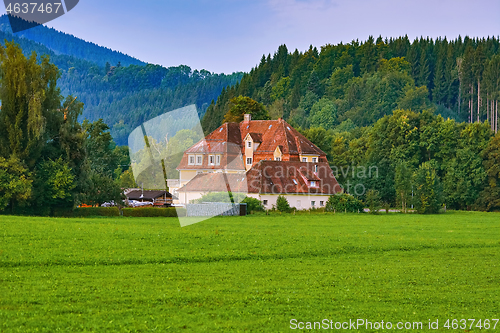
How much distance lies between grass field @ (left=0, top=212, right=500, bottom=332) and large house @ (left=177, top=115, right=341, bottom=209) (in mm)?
35729

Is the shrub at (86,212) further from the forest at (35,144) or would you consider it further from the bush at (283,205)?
the bush at (283,205)

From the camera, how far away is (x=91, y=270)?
23875 millimetres

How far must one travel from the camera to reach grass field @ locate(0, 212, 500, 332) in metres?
16.8

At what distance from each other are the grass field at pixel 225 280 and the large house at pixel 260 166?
35729 millimetres

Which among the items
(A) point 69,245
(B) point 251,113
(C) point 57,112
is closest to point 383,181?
(B) point 251,113

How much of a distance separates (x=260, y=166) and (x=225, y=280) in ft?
177

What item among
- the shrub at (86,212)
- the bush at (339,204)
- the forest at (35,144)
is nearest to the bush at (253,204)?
the bush at (339,204)

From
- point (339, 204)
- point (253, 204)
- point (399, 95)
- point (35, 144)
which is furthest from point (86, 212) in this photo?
point (399, 95)

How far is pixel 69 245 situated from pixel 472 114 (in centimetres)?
16523

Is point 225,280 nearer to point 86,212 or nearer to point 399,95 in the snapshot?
point 86,212

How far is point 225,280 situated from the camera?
22.7 m

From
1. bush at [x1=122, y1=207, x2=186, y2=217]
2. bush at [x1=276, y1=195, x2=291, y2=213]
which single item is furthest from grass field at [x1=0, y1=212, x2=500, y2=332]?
bush at [x1=276, y1=195, x2=291, y2=213]

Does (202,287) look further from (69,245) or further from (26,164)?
(26,164)

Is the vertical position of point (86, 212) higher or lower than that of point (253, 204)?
lower
